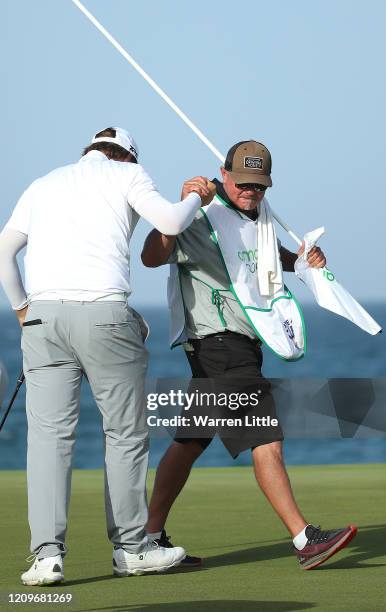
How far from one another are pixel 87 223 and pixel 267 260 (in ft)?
3.15

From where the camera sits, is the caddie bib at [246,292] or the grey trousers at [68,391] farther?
the caddie bib at [246,292]

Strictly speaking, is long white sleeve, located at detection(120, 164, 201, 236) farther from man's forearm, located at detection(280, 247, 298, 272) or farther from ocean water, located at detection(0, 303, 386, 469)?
ocean water, located at detection(0, 303, 386, 469)

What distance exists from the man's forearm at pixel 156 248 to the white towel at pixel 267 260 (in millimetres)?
449

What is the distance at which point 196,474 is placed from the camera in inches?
432

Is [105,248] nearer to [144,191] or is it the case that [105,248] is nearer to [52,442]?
[144,191]

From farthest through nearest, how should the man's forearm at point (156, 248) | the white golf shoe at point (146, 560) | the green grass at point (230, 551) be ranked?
the man's forearm at point (156, 248), the white golf shoe at point (146, 560), the green grass at point (230, 551)

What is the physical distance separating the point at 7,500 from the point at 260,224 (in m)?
3.05

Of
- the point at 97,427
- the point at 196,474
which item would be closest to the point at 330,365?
the point at 97,427

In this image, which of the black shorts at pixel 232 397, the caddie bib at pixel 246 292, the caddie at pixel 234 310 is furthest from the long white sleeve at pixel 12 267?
the black shorts at pixel 232 397

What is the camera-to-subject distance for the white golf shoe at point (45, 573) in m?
6.20

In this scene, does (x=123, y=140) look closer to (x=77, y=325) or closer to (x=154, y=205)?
(x=154, y=205)

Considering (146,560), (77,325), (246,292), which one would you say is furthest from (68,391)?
(246,292)

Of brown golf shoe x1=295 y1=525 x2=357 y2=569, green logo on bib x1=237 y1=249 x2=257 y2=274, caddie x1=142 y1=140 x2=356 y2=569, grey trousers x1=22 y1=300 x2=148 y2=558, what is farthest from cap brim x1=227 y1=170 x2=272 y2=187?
brown golf shoe x1=295 y1=525 x2=357 y2=569

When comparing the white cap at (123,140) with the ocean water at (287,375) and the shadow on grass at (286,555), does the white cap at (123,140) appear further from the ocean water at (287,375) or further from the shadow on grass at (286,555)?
the ocean water at (287,375)
